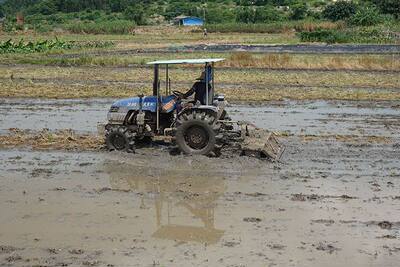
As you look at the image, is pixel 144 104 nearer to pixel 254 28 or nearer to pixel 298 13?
pixel 254 28

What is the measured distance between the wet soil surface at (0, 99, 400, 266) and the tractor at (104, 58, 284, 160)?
0.31 m

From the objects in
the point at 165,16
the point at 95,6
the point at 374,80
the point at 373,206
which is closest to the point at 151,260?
the point at 373,206

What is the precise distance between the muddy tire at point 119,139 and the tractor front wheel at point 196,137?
1176 mm

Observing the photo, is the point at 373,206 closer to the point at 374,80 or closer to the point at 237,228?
the point at 237,228

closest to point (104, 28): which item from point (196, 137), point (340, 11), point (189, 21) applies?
point (189, 21)

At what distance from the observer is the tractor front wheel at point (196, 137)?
12789 mm

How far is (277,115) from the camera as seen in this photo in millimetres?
19141

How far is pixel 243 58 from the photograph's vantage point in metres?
33.9

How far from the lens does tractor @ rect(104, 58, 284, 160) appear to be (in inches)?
508

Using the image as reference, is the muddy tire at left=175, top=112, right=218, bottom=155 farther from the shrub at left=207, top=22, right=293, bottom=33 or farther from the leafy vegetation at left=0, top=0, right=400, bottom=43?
the shrub at left=207, top=22, right=293, bottom=33

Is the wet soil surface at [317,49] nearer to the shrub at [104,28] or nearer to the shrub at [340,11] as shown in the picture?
the shrub at [104,28]

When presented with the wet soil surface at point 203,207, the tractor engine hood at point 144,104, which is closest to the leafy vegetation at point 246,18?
the tractor engine hood at point 144,104

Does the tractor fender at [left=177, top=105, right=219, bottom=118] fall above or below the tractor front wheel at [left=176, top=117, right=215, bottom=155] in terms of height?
above

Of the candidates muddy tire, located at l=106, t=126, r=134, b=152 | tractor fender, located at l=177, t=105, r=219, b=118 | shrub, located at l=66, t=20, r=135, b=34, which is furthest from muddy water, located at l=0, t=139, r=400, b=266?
shrub, located at l=66, t=20, r=135, b=34
